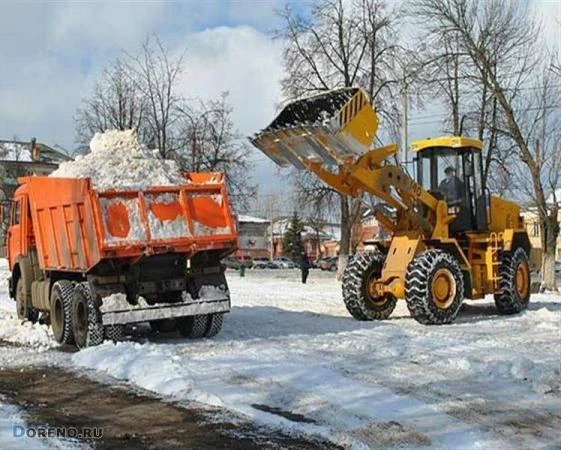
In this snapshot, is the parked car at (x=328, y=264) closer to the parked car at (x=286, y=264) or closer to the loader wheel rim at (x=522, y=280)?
the parked car at (x=286, y=264)

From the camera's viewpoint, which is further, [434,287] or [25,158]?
[25,158]

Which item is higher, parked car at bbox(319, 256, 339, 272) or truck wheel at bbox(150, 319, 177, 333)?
truck wheel at bbox(150, 319, 177, 333)

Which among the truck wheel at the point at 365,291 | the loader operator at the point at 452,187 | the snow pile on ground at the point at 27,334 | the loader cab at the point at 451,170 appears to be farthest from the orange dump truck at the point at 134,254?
the loader operator at the point at 452,187

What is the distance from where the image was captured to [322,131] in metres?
13.0

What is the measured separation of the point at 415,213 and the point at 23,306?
750 cm

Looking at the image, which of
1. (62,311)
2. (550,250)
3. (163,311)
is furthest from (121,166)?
(550,250)

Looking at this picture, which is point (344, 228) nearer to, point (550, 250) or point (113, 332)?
point (550, 250)

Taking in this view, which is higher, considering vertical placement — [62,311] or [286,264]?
[62,311]

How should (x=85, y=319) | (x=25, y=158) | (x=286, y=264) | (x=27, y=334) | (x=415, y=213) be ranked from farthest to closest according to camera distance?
(x=25, y=158), (x=286, y=264), (x=415, y=213), (x=27, y=334), (x=85, y=319)

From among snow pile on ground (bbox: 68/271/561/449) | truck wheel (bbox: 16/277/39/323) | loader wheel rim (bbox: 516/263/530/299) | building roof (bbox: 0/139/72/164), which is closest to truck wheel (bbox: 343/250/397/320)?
snow pile on ground (bbox: 68/271/561/449)

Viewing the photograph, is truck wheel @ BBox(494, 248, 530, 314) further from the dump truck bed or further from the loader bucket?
the dump truck bed

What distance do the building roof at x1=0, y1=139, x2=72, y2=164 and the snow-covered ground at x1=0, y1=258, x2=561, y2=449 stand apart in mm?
71333

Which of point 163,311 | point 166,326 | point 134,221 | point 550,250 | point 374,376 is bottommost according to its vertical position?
point 374,376

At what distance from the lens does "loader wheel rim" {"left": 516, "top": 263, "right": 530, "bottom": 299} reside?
647 inches
